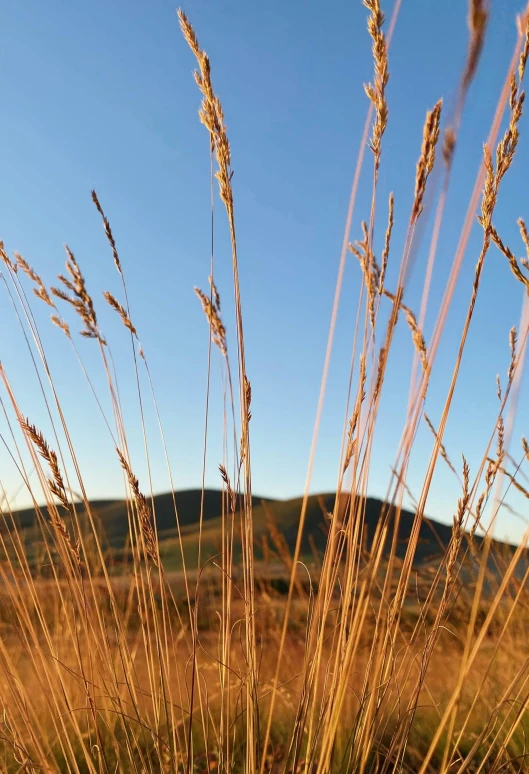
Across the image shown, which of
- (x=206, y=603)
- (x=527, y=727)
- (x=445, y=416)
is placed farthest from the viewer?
(x=206, y=603)

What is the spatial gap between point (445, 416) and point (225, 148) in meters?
0.60

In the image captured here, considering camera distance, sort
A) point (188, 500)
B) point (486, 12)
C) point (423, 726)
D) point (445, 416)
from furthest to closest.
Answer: point (188, 500) → point (423, 726) → point (445, 416) → point (486, 12)

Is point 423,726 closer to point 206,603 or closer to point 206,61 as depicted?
point 206,603

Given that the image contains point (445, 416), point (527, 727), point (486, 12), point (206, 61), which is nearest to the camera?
point (486, 12)

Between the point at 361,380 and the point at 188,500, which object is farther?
→ the point at 188,500

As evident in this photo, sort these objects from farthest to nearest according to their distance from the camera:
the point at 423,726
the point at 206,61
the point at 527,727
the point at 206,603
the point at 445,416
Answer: the point at 206,603 → the point at 423,726 → the point at 527,727 → the point at 445,416 → the point at 206,61

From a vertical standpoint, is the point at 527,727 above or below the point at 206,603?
below

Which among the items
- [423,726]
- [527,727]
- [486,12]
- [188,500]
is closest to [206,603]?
[423,726]

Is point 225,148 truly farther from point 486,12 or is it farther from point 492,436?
point 492,436

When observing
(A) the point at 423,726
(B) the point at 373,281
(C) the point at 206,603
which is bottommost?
(A) the point at 423,726

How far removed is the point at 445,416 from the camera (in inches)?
44.5

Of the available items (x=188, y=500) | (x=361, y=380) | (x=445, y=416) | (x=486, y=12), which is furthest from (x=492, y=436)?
(x=188, y=500)

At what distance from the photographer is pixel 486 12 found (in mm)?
899

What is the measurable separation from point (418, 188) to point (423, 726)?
6.41ft
